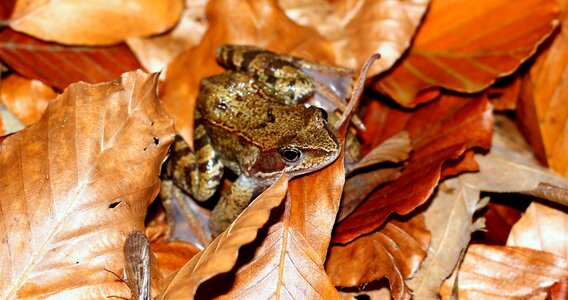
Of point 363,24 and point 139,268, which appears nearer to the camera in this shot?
point 139,268

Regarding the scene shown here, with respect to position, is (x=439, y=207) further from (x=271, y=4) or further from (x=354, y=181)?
(x=271, y=4)

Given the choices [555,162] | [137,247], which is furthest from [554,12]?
[137,247]

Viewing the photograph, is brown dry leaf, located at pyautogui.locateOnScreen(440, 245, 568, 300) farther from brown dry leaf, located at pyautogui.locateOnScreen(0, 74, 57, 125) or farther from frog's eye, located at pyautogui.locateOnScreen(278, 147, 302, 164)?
brown dry leaf, located at pyautogui.locateOnScreen(0, 74, 57, 125)

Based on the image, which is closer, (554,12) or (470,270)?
(470,270)

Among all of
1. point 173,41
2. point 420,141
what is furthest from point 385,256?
point 173,41

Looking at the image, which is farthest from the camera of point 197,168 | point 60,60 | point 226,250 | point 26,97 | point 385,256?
point 60,60

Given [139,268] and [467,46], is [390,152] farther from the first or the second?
[139,268]

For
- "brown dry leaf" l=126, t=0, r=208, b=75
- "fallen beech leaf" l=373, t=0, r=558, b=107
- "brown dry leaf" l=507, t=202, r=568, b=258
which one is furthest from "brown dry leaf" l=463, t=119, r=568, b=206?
"brown dry leaf" l=126, t=0, r=208, b=75
